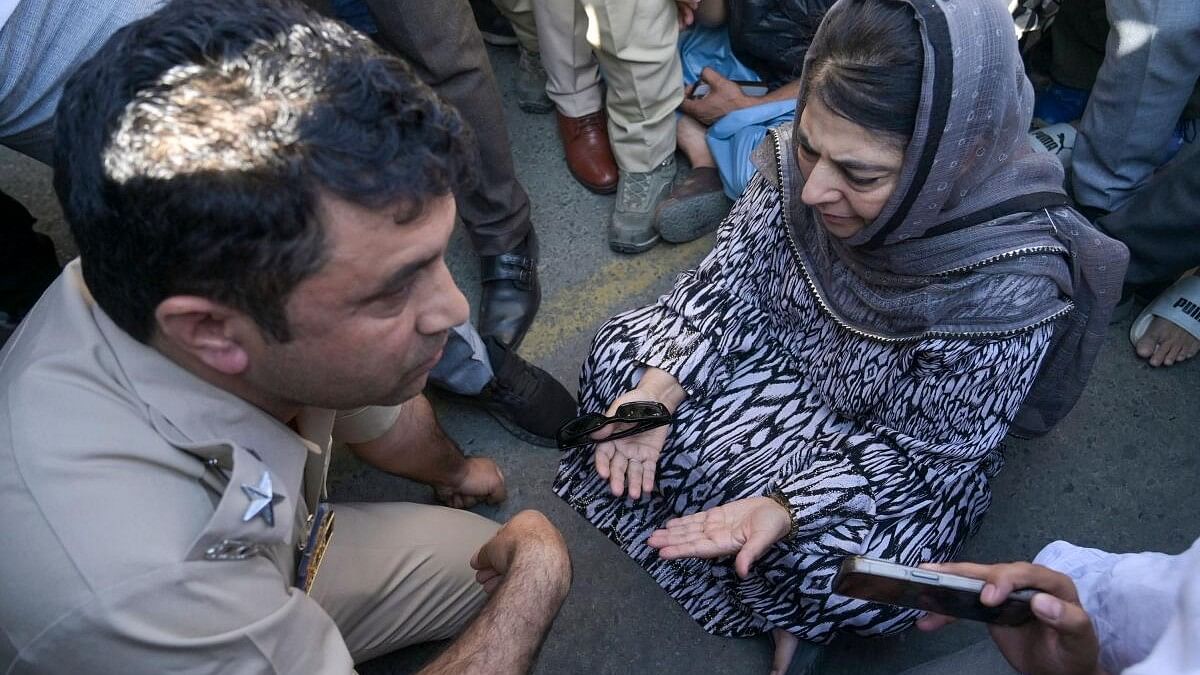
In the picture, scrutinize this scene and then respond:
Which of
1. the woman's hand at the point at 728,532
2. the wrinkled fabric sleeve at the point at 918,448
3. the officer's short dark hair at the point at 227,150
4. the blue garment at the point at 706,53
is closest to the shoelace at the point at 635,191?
the blue garment at the point at 706,53

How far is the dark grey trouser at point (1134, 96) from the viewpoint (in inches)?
95.7

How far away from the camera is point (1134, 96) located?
2.54 meters

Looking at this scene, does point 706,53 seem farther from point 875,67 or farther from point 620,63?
point 875,67

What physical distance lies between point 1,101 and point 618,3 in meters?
1.56

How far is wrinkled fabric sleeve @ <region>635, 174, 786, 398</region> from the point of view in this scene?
211 cm

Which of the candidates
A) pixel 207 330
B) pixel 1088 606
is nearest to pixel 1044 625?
pixel 1088 606

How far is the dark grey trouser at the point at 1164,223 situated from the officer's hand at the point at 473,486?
1832 millimetres

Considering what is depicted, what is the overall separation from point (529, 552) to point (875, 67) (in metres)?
1.07

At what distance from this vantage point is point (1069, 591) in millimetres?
1421

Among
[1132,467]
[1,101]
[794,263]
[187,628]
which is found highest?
[1,101]

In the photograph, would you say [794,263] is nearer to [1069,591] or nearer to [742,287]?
[742,287]

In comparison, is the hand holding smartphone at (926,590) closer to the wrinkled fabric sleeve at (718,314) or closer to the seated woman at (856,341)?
the seated woman at (856,341)

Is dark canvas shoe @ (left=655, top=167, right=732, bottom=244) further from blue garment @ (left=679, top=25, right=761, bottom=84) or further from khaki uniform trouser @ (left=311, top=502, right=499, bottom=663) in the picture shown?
khaki uniform trouser @ (left=311, top=502, right=499, bottom=663)

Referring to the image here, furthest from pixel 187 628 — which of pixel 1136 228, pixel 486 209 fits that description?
pixel 1136 228
